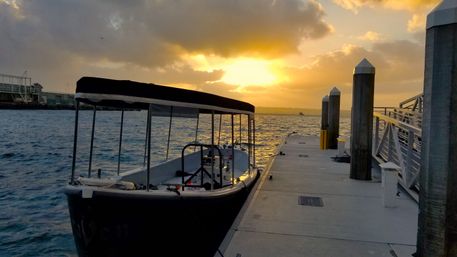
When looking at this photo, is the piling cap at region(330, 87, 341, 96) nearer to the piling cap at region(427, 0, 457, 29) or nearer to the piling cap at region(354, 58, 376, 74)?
the piling cap at region(354, 58, 376, 74)

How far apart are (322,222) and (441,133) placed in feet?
9.42

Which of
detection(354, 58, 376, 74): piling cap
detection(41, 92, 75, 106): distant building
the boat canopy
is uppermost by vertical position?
detection(41, 92, 75, 106): distant building

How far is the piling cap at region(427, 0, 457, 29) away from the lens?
4.10 meters

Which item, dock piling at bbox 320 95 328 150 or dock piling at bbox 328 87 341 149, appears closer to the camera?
dock piling at bbox 328 87 341 149

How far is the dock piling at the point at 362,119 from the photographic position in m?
9.59

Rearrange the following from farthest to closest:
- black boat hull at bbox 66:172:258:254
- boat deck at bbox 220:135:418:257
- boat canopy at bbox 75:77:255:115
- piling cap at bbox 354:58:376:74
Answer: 1. piling cap at bbox 354:58:376:74
2. boat deck at bbox 220:135:418:257
3. black boat hull at bbox 66:172:258:254
4. boat canopy at bbox 75:77:255:115

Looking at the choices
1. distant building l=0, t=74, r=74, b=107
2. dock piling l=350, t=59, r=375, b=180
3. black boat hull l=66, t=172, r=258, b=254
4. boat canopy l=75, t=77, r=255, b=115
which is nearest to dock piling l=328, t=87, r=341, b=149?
dock piling l=350, t=59, r=375, b=180

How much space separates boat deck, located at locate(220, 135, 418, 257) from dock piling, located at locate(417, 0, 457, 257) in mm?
905

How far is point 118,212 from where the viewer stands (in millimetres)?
5043

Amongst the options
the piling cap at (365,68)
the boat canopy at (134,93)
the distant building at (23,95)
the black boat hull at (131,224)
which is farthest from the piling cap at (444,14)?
the distant building at (23,95)

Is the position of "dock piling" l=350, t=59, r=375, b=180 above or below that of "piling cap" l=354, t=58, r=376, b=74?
below

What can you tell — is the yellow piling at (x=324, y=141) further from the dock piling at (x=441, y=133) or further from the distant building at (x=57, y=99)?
the distant building at (x=57, y=99)

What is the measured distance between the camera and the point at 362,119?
9781mm

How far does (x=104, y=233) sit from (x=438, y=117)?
4.76 m
